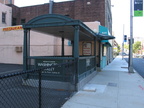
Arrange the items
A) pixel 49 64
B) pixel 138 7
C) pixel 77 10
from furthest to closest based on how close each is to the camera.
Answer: pixel 77 10
pixel 138 7
pixel 49 64

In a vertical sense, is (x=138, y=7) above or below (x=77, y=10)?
below

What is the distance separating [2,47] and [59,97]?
48.9ft

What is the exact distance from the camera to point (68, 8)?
839 inches

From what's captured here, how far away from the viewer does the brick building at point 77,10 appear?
59.1 ft

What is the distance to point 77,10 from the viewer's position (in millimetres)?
19859

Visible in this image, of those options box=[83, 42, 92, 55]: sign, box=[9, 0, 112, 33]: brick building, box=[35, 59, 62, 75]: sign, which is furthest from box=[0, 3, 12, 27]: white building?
box=[35, 59, 62, 75]: sign

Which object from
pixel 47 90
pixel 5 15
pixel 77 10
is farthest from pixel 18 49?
pixel 47 90

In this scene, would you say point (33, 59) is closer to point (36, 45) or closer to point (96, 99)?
point (96, 99)

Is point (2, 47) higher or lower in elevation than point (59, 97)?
higher

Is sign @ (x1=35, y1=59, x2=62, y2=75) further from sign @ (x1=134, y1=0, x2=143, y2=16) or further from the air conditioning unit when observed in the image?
the air conditioning unit

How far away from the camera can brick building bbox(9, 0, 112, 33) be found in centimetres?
1800

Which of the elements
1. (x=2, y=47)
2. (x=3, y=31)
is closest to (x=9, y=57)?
(x=2, y=47)

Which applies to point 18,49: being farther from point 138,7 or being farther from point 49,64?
point 138,7

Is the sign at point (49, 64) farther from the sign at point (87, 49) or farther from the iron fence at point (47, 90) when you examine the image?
the sign at point (87, 49)
